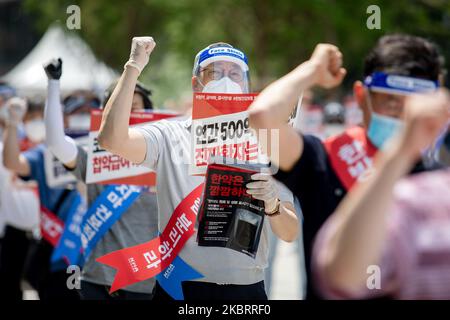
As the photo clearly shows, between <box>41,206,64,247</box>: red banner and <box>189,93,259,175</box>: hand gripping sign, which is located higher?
<box>189,93,259,175</box>: hand gripping sign

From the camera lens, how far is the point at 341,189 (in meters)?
3.17

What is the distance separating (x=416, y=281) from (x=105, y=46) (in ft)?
102

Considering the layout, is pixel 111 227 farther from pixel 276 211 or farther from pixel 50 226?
pixel 276 211

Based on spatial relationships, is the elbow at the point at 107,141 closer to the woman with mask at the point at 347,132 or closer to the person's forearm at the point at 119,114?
the person's forearm at the point at 119,114

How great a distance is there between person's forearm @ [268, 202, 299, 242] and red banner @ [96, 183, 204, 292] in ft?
1.21

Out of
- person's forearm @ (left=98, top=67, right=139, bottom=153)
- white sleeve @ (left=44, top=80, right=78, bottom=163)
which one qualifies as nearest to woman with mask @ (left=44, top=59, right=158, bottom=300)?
white sleeve @ (left=44, top=80, right=78, bottom=163)

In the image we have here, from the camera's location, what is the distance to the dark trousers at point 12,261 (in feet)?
25.6

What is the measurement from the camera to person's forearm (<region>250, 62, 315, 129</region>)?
2730 mm

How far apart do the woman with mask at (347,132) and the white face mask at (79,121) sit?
13.9 ft

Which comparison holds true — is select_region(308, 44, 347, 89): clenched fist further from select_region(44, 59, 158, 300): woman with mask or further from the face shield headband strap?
select_region(44, 59, 158, 300): woman with mask

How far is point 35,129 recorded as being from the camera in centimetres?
856

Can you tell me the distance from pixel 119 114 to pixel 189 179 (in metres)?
0.47
